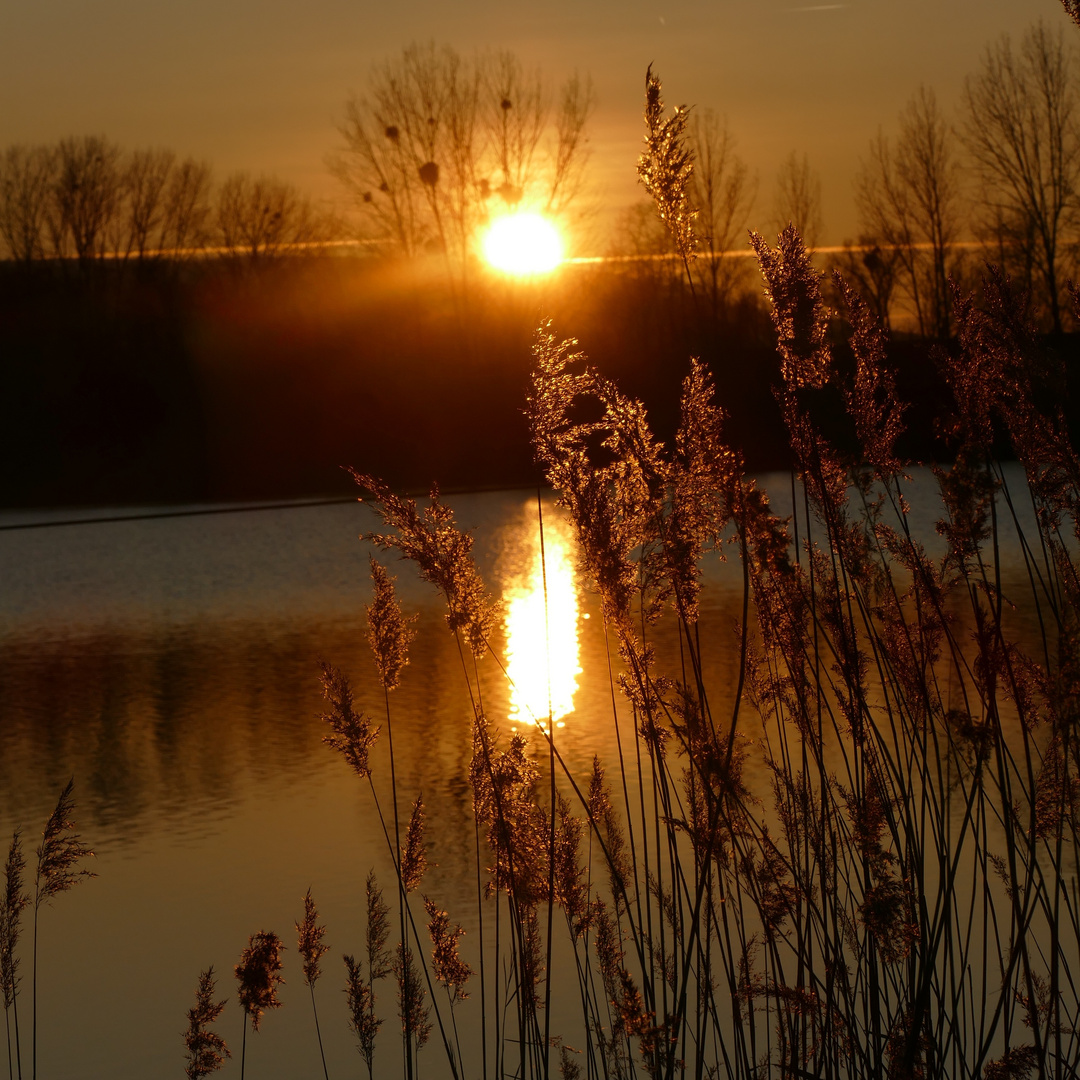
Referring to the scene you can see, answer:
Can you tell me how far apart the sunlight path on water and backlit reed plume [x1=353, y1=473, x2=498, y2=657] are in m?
2.19

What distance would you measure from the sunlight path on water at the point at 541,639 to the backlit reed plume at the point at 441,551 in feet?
7.19

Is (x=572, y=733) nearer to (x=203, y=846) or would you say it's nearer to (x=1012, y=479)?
(x=203, y=846)

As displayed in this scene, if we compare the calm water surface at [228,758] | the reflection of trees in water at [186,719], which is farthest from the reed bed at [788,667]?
the reflection of trees in water at [186,719]

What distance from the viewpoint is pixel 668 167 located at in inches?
77.5

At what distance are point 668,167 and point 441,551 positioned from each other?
67 centimetres

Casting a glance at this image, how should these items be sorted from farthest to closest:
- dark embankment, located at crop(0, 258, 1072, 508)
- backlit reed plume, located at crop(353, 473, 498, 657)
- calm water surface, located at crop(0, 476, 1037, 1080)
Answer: dark embankment, located at crop(0, 258, 1072, 508) < calm water surface, located at crop(0, 476, 1037, 1080) < backlit reed plume, located at crop(353, 473, 498, 657)

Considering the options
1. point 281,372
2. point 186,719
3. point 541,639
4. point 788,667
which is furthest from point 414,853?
point 281,372

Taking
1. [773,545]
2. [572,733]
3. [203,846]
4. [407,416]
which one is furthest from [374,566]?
[407,416]

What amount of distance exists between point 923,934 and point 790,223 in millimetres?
1053

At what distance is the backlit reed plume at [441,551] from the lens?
198 centimetres

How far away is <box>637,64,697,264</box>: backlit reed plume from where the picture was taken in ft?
6.45

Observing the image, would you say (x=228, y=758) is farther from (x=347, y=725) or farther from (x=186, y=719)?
(x=347, y=725)

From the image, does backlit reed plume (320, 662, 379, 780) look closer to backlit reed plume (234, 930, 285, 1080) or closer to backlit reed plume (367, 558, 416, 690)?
backlit reed plume (367, 558, 416, 690)

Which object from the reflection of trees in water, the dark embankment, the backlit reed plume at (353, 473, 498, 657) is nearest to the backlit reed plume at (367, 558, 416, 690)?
the backlit reed plume at (353, 473, 498, 657)
